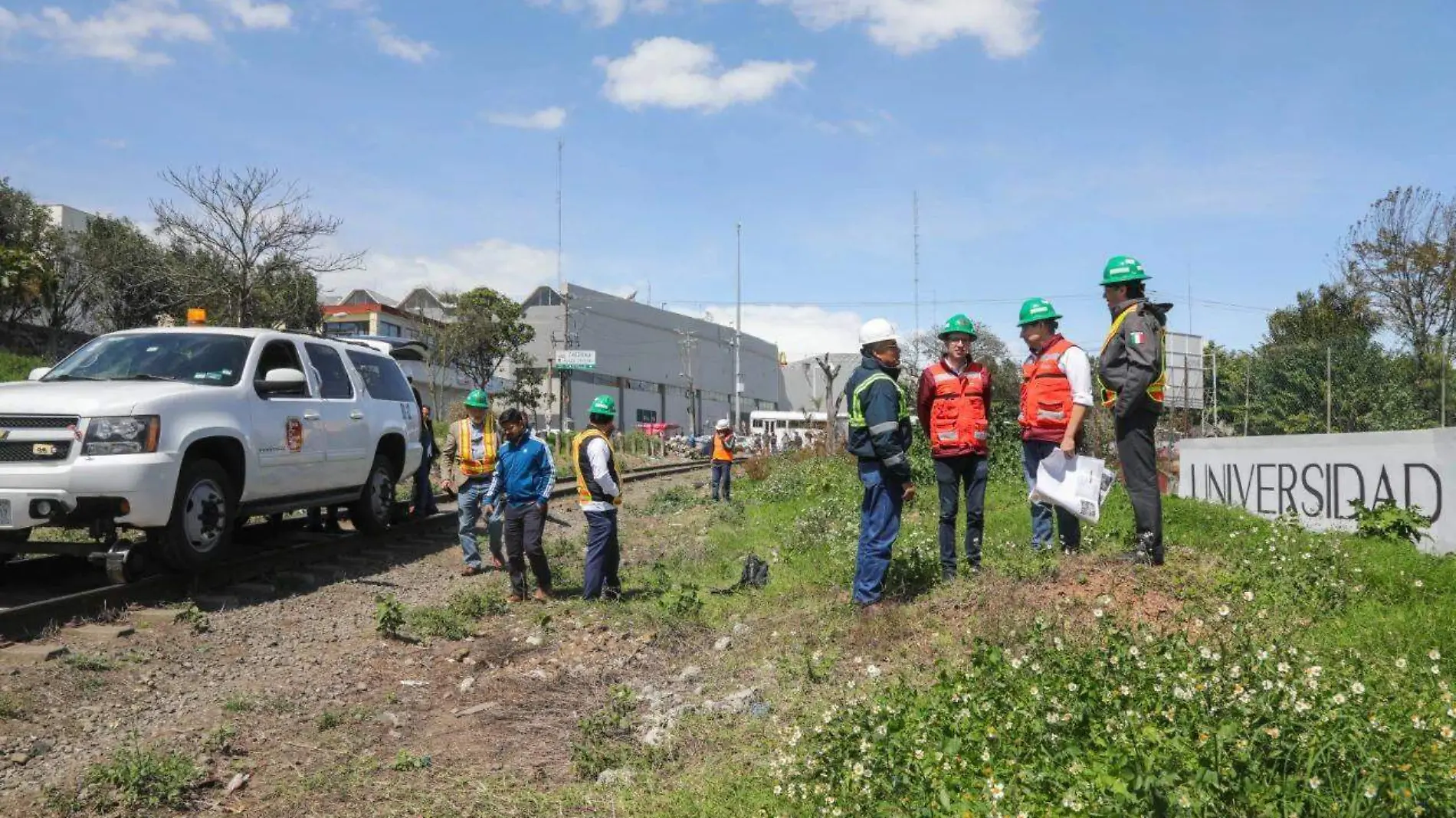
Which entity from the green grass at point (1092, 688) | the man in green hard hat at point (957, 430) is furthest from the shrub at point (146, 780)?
the man in green hard hat at point (957, 430)

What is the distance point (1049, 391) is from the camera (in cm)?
677

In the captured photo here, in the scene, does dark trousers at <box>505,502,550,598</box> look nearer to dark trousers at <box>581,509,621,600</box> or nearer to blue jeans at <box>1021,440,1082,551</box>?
dark trousers at <box>581,509,621,600</box>

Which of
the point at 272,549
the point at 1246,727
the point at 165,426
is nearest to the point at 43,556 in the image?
the point at 272,549

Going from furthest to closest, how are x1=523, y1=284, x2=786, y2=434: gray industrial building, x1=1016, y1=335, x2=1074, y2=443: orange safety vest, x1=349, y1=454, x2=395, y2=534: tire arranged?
x1=523, y1=284, x2=786, y2=434: gray industrial building < x1=349, y1=454, x2=395, y2=534: tire < x1=1016, y1=335, x2=1074, y2=443: orange safety vest

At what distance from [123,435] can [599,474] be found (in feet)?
11.0

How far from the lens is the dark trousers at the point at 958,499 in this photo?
6859mm

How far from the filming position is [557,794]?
4.24 m

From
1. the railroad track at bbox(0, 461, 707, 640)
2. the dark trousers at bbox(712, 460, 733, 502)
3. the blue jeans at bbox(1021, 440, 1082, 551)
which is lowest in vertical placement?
the railroad track at bbox(0, 461, 707, 640)

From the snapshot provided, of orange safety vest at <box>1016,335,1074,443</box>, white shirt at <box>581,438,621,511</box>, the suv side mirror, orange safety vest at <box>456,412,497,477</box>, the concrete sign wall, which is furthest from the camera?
orange safety vest at <box>456,412,497,477</box>

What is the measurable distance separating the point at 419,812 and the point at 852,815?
5.78ft

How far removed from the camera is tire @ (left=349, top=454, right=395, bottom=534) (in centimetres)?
1092

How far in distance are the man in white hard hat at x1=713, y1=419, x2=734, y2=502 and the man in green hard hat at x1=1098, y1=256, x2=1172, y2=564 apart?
35.1ft

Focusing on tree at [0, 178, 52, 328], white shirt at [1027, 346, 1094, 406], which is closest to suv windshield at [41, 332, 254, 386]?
white shirt at [1027, 346, 1094, 406]

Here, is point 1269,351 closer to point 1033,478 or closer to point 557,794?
point 1033,478
